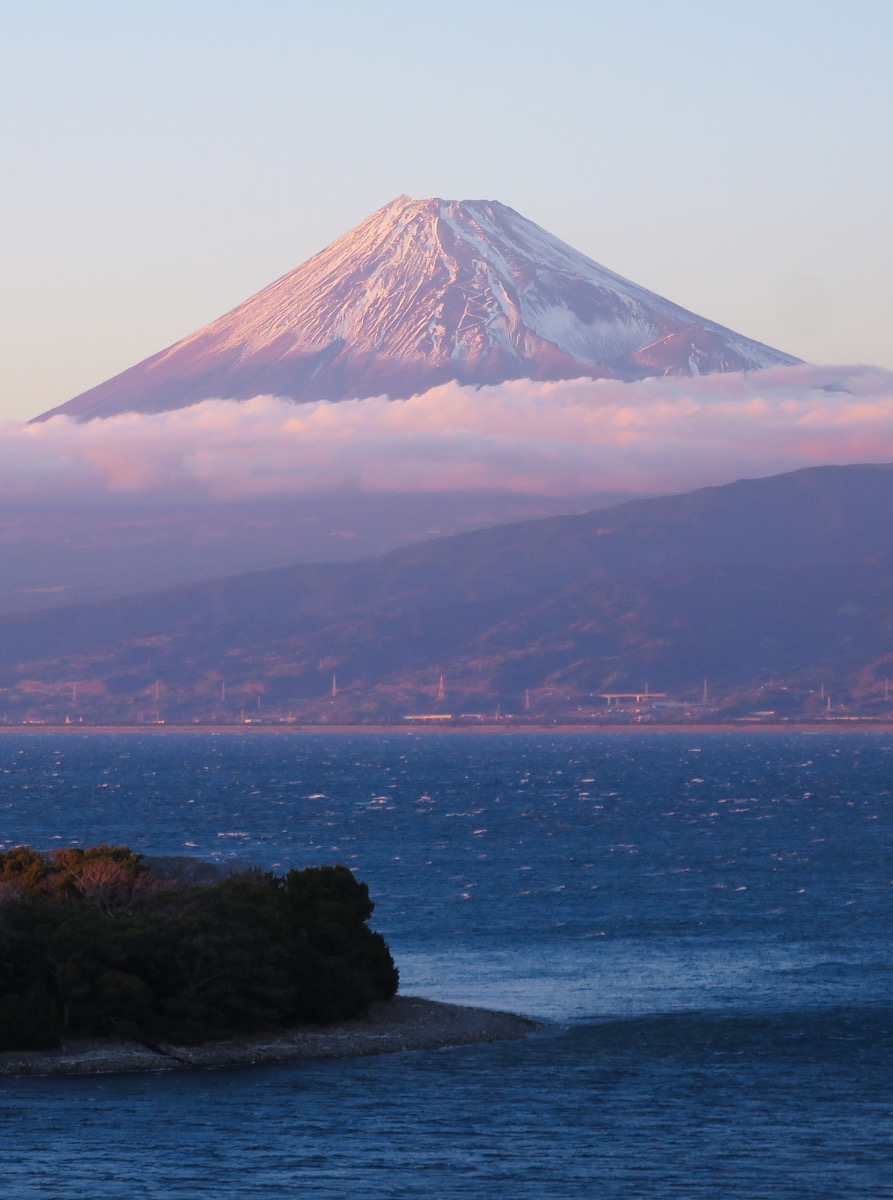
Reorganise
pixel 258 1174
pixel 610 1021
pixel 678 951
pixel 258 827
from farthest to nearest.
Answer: pixel 258 827, pixel 678 951, pixel 610 1021, pixel 258 1174

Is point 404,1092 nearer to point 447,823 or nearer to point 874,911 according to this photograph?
point 874,911

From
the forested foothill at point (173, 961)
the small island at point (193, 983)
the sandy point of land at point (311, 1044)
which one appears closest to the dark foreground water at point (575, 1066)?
the sandy point of land at point (311, 1044)

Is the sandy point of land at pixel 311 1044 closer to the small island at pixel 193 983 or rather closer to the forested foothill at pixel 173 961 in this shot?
the small island at pixel 193 983

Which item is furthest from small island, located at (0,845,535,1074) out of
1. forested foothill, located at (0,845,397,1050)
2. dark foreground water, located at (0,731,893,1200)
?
dark foreground water, located at (0,731,893,1200)

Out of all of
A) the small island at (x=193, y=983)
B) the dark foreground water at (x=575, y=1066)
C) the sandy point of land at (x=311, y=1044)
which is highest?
the small island at (x=193, y=983)

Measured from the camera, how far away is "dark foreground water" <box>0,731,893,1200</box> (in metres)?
35.1

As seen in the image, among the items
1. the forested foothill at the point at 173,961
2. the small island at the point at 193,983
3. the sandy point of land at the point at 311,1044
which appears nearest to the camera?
the sandy point of land at the point at 311,1044

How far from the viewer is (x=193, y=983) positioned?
4584cm

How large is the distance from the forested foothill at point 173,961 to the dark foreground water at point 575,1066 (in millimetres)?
2602

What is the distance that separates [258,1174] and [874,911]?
46.7 m

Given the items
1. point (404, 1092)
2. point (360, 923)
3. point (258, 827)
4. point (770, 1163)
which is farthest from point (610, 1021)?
point (258, 827)

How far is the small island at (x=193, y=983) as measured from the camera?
146 feet

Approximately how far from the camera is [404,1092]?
41688mm

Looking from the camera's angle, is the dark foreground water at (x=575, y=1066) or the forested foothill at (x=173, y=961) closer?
the dark foreground water at (x=575, y=1066)
